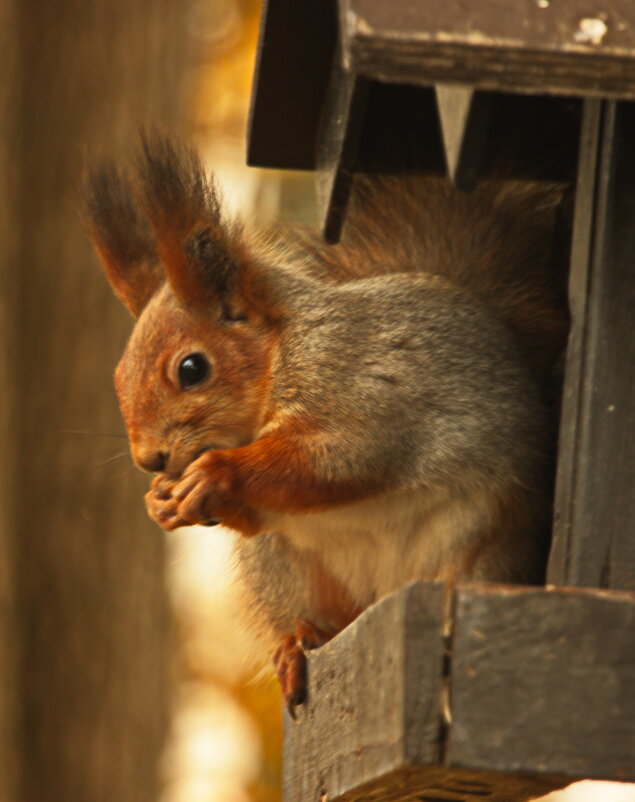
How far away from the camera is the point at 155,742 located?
2.72 m

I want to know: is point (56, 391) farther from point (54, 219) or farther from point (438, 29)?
point (438, 29)

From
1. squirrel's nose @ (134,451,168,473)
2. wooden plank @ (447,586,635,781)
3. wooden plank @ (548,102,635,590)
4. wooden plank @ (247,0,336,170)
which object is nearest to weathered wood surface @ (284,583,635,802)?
wooden plank @ (447,586,635,781)

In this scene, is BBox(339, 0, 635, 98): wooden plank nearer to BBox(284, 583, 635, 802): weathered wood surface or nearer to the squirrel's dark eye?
BBox(284, 583, 635, 802): weathered wood surface

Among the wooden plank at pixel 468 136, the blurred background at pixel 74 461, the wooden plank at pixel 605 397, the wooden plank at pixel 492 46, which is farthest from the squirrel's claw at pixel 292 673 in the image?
the blurred background at pixel 74 461

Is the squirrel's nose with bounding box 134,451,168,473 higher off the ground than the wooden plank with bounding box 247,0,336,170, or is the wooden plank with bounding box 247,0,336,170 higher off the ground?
the wooden plank with bounding box 247,0,336,170

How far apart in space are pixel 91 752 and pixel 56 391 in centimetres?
64

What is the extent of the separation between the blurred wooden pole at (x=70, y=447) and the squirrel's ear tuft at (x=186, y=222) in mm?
1145

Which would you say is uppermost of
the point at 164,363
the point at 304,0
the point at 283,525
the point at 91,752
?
the point at 304,0

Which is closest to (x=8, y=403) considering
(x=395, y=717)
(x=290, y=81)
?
(x=290, y=81)

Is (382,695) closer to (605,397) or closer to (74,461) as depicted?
(605,397)

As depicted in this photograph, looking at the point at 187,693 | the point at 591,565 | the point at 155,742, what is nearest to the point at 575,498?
the point at 591,565

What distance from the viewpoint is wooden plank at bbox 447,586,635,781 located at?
1.03 m

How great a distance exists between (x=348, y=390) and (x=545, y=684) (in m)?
0.50

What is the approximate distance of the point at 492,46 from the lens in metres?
0.95
